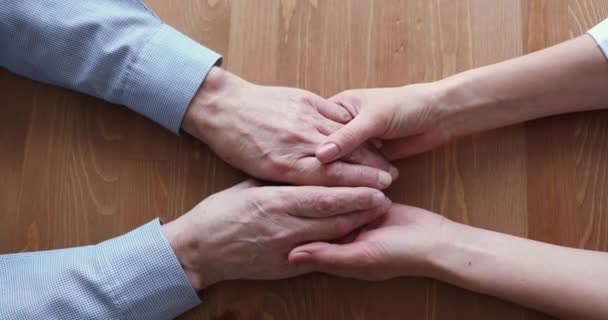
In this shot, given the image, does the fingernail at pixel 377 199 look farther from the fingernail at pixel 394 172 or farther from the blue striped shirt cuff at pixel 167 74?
the blue striped shirt cuff at pixel 167 74

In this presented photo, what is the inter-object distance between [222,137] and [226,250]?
0.65 ft

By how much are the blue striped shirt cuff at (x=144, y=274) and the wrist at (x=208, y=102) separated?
194 mm

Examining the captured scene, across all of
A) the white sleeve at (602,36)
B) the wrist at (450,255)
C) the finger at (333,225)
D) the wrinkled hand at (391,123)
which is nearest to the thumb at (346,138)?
the wrinkled hand at (391,123)

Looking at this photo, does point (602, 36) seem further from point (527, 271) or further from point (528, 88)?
point (527, 271)

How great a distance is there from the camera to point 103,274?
0.86 meters

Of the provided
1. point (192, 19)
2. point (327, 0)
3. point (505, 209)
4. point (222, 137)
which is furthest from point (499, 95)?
point (192, 19)

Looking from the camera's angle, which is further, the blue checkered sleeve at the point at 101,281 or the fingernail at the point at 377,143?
the fingernail at the point at 377,143

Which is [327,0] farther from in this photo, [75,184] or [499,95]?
[75,184]

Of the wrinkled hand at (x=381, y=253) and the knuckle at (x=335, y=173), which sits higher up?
the knuckle at (x=335, y=173)

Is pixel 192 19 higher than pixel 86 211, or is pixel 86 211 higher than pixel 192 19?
pixel 192 19

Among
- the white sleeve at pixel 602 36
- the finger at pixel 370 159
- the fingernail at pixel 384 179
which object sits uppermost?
the white sleeve at pixel 602 36

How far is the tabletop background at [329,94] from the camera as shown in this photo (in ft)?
3.10

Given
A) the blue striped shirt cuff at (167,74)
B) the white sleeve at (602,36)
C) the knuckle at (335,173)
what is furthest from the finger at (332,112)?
the white sleeve at (602,36)

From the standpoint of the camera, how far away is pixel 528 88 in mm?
910
